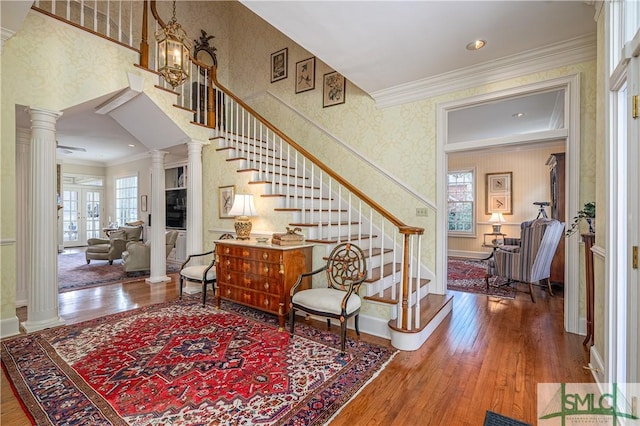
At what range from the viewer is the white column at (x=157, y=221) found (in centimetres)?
502

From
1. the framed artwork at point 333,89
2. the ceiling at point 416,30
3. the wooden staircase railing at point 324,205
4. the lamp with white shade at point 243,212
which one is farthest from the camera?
the framed artwork at point 333,89

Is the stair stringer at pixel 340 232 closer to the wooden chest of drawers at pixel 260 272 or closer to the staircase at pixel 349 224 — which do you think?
the staircase at pixel 349 224

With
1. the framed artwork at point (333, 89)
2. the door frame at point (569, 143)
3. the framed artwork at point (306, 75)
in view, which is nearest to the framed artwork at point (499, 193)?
the door frame at point (569, 143)

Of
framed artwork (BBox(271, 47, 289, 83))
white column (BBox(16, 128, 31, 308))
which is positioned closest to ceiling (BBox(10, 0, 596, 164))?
white column (BBox(16, 128, 31, 308))

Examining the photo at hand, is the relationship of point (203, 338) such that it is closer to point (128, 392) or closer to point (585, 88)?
point (128, 392)

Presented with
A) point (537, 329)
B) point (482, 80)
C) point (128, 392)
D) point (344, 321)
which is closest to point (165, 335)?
point (128, 392)

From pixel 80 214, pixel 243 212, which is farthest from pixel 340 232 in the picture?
pixel 80 214

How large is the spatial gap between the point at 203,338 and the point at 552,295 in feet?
15.7

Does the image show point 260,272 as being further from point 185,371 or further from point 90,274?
point 90,274

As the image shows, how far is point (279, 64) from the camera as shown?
5.65m

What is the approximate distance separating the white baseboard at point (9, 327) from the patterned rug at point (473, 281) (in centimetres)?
546

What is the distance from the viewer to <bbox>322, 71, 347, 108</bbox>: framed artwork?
4.76 metres

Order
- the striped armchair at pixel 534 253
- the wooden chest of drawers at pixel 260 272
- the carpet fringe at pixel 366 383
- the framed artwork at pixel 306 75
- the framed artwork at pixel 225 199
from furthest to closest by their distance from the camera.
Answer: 1. the framed artwork at pixel 306 75
2. the framed artwork at pixel 225 199
3. the striped armchair at pixel 534 253
4. the wooden chest of drawers at pixel 260 272
5. the carpet fringe at pixel 366 383

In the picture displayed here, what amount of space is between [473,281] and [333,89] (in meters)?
4.13
